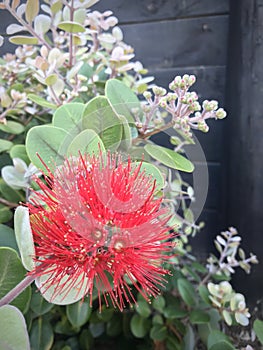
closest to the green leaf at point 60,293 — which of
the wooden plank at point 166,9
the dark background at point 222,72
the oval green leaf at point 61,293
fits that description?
the oval green leaf at point 61,293

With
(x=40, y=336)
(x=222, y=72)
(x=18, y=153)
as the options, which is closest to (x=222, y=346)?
(x=40, y=336)

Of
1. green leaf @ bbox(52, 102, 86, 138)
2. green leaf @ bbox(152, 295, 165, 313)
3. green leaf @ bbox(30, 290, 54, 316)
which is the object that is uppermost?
green leaf @ bbox(52, 102, 86, 138)

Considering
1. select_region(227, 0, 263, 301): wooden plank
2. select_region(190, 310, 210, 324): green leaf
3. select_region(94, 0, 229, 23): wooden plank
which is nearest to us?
select_region(190, 310, 210, 324): green leaf

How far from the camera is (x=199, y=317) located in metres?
0.63

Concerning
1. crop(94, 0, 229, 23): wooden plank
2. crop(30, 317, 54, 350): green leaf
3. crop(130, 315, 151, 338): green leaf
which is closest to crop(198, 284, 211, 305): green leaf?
crop(130, 315, 151, 338): green leaf

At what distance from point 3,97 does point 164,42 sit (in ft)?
1.69

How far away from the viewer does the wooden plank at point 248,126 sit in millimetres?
729

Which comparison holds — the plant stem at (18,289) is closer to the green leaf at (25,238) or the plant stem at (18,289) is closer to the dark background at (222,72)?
the green leaf at (25,238)

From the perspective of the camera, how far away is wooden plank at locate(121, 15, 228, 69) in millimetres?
899

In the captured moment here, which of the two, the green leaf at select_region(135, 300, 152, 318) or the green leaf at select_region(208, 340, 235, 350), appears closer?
the green leaf at select_region(208, 340, 235, 350)

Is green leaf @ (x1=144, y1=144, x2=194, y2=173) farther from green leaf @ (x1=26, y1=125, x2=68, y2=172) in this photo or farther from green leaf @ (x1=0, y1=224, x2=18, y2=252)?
green leaf @ (x1=0, y1=224, x2=18, y2=252)

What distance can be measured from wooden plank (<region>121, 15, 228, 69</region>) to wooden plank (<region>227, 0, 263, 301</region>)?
0.09 metres

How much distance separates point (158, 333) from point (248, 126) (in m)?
0.42

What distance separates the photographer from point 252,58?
732 millimetres
